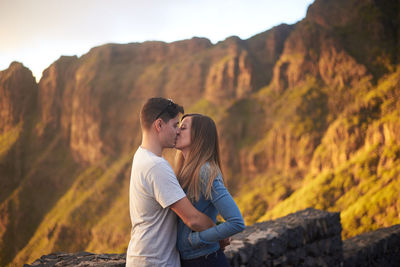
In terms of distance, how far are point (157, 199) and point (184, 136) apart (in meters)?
0.62

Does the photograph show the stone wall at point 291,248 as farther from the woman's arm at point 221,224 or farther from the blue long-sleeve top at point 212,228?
the woman's arm at point 221,224

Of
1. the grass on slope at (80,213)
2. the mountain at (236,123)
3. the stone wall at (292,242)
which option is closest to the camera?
the stone wall at (292,242)

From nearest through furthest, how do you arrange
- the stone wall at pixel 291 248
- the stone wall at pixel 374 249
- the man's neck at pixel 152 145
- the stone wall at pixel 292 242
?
Result: the man's neck at pixel 152 145
the stone wall at pixel 291 248
the stone wall at pixel 292 242
the stone wall at pixel 374 249

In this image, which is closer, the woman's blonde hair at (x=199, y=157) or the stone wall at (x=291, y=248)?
the woman's blonde hair at (x=199, y=157)

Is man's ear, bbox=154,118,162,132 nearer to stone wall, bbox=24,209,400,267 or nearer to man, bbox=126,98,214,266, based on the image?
man, bbox=126,98,214,266

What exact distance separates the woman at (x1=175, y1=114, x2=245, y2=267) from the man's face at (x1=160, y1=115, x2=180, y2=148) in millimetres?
146

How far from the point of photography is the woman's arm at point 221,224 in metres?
2.44

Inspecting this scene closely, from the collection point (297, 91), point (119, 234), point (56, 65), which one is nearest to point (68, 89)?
point (56, 65)

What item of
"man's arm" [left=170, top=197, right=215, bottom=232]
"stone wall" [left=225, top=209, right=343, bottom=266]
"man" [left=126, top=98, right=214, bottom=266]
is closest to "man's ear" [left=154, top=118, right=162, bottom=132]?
"man" [left=126, top=98, right=214, bottom=266]

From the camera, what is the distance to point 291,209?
3272 centimetres

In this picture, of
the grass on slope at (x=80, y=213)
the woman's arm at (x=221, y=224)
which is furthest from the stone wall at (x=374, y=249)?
the grass on slope at (x=80, y=213)

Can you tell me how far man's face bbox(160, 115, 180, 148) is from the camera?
2639 mm

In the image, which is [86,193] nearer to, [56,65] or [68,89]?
[68,89]

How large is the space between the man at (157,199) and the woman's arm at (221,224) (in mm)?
76
